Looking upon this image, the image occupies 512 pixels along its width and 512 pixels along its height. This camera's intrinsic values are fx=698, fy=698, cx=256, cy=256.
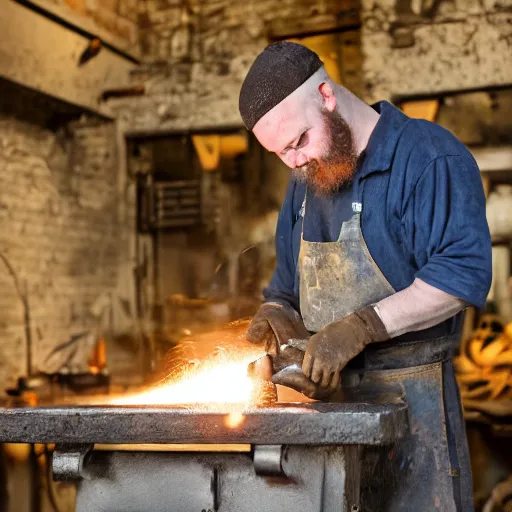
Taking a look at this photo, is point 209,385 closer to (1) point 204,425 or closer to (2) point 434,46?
(1) point 204,425

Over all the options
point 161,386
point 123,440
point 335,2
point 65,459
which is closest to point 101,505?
point 65,459

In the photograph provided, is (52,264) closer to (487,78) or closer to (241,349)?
(487,78)

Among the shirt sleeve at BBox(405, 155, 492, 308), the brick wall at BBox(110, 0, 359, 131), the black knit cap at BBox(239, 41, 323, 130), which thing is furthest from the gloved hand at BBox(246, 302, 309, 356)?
the brick wall at BBox(110, 0, 359, 131)

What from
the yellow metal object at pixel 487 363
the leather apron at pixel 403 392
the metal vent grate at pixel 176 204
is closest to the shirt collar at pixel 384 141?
the leather apron at pixel 403 392

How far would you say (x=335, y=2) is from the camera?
6.72 meters

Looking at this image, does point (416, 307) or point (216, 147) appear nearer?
point (416, 307)

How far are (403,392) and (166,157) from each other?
552cm

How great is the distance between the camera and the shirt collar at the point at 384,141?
7.25 ft

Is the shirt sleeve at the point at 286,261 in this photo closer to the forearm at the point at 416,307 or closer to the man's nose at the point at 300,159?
the man's nose at the point at 300,159

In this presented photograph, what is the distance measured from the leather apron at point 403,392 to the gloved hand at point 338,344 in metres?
0.17

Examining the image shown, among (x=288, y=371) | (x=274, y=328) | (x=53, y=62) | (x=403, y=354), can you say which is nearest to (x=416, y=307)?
(x=403, y=354)

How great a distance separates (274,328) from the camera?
2396 millimetres

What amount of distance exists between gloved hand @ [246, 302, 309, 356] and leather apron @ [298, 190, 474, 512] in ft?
0.38

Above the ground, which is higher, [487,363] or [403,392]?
[403,392]
